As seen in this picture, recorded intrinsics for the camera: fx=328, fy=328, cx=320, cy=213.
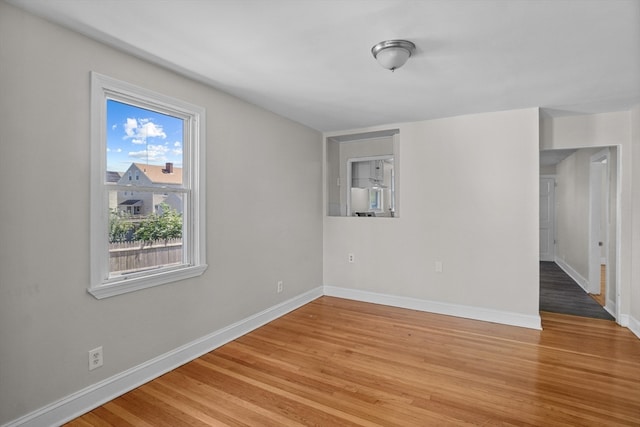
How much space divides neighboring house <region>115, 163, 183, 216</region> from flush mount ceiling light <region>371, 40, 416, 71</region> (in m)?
1.89

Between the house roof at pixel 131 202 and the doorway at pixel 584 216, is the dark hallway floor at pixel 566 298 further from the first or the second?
the house roof at pixel 131 202

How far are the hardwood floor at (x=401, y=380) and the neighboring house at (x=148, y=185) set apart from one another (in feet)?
4.41

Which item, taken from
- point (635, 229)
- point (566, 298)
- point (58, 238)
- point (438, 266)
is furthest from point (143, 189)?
point (566, 298)

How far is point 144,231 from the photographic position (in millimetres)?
2602

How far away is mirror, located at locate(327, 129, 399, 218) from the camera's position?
16.2ft

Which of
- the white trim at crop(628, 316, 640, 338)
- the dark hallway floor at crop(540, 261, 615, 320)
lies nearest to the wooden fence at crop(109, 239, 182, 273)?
the dark hallway floor at crop(540, 261, 615, 320)

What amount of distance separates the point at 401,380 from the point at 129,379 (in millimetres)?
2034

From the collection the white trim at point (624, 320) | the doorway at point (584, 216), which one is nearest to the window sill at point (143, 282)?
the white trim at point (624, 320)

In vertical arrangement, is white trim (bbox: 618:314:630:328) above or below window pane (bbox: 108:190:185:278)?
below

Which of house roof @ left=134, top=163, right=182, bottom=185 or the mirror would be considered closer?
house roof @ left=134, top=163, right=182, bottom=185

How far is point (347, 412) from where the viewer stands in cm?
216

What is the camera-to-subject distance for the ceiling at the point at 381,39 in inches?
71.4

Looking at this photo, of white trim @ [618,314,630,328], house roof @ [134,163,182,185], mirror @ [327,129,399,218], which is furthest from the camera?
mirror @ [327,129,399,218]

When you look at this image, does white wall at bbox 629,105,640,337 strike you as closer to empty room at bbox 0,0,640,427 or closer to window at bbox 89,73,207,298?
empty room at bbox 0,0,640,427
